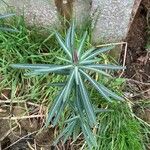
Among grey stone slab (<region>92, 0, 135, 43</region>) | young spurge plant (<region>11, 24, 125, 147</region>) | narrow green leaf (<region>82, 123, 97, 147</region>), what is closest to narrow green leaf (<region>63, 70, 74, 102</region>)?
young spurge plant (<region>11, 24, 125, 147</region>)

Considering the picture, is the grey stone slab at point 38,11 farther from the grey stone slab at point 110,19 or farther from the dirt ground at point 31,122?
the dirt ground at point 31,122

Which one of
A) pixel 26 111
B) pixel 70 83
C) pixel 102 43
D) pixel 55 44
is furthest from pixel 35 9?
pixel 70 83

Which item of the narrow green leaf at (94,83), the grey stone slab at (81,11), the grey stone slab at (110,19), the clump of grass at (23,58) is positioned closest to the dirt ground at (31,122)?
the clump of grass at (23,58)

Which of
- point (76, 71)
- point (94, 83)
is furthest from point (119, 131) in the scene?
point (76, 71)

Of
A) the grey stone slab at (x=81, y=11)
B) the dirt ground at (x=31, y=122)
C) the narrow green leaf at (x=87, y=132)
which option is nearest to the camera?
the narrow green leaf at (x=87, y=132)

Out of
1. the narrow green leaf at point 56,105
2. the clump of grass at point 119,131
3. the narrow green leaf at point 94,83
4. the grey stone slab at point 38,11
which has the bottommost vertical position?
the clump of grass at point 119,131

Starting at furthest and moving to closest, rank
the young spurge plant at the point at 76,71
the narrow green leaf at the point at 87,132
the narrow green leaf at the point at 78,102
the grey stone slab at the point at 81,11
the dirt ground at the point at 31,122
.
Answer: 1. the dirt ground at the point at 31,122
2. the grey stone slab at the point at 81,11
3. the narrow green leaf at the point at 87,132
4. the narrow green leaf at the point at 78,102
5. the young spurge plant at the point at 76,71

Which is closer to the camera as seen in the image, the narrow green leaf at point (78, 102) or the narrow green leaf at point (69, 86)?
the narrow green leaf at point (69, 86)

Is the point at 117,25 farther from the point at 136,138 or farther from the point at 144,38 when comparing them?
the point at 136,138

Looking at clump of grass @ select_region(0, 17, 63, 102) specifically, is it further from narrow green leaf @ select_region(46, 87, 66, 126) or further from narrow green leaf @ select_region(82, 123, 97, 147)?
narrow green leaf @ select_region(46, 87, 66, 126)
